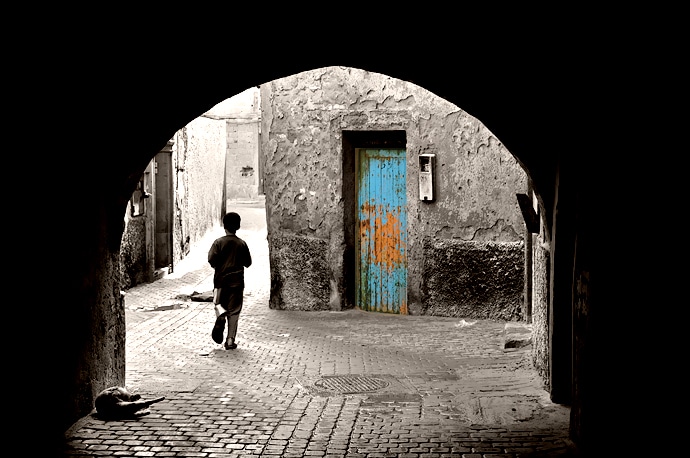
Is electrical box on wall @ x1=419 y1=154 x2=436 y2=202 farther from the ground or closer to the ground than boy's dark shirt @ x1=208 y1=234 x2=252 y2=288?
farther from the ground

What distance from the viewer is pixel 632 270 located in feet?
Result: 13.9

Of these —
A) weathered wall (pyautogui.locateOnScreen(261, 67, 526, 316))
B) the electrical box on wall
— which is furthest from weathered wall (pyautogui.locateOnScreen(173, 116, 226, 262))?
the electrical box on wall

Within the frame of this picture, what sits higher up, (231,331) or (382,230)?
(382,230)

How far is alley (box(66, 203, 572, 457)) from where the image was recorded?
5.17 m

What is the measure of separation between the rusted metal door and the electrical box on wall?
0.42 metres

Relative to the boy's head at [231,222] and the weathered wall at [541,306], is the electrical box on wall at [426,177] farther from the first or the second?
the weathered wall at [541,306]

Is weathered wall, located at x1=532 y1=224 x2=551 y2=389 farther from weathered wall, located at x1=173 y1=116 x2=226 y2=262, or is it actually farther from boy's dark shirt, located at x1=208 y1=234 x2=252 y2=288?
weathered wall, located at x1=173 y1=116 x2=226 y2=262

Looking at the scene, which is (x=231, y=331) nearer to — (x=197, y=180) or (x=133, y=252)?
(x=133, y=252)

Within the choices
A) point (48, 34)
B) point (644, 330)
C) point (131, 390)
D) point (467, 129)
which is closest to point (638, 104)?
point (644, 330)

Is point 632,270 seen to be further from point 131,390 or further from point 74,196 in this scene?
point 131,390

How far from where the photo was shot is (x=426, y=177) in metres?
10.6

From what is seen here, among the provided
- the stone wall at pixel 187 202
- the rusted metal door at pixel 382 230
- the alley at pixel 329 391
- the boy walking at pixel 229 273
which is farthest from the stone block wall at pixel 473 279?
the stone wall at pixel 187 202

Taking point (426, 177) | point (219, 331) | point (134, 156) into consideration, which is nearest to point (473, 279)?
point (426, 177)

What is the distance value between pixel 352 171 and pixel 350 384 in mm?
4553
